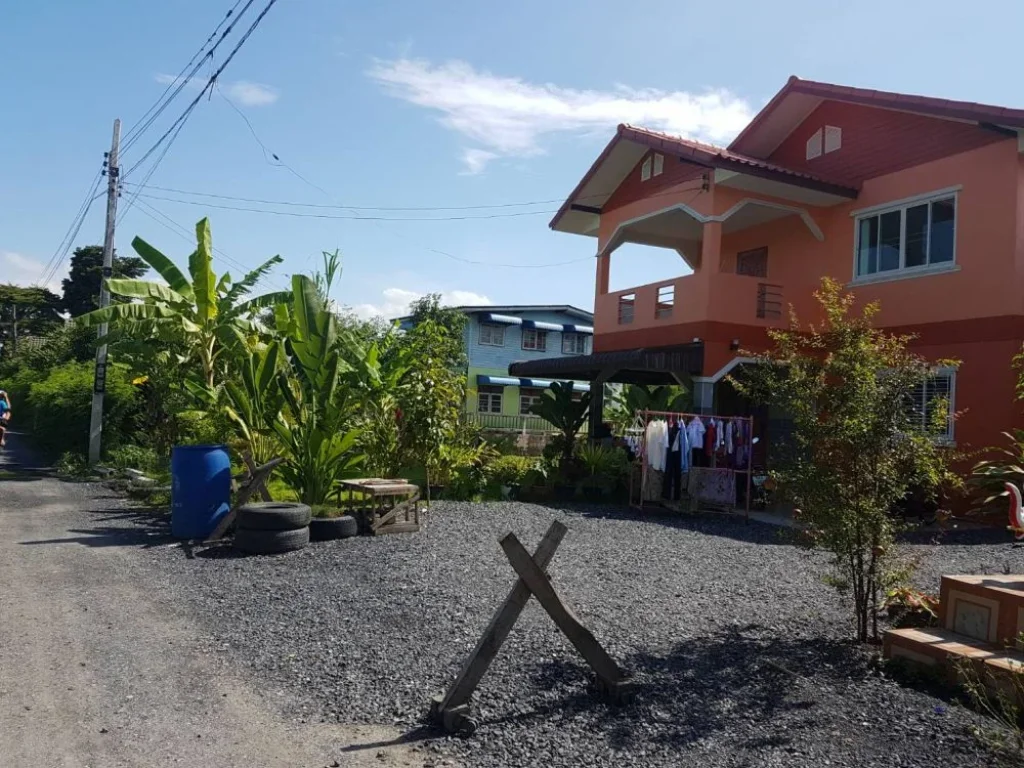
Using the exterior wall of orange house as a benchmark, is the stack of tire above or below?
below

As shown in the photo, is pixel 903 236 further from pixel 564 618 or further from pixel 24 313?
pixel 24 313

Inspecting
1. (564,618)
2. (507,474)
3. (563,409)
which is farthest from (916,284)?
(564,618)

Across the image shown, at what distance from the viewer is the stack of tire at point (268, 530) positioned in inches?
382

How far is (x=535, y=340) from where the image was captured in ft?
148

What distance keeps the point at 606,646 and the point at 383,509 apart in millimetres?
5828

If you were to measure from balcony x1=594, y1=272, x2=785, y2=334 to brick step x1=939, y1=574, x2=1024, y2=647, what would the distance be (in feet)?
34.6

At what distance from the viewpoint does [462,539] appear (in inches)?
426

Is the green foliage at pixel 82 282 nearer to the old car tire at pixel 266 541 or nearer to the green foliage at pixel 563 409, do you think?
the green foliage at pixel 563 409

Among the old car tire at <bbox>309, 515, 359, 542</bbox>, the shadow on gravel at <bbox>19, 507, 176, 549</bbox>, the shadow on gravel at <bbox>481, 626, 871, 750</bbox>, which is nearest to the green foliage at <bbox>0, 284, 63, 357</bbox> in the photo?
the shadow on gravel at <bbox>19, 507, 176, 549</bbox>

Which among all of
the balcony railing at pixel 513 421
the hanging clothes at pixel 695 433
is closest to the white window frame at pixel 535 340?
the balcony railing at pixel 513 421

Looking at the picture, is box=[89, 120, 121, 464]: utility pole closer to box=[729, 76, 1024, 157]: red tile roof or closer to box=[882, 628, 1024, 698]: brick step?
box=[729, 76, 1024, 157]: red tile roof

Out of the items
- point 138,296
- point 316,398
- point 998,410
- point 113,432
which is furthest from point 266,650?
point 113,432

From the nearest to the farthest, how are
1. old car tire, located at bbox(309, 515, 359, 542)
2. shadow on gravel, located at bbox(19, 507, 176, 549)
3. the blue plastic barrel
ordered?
1. shadow on gravel, located at bbox(19, 507, 176, 549)
2. old car tire, located at bbox(309, 515, 359, 542)
3. the blue plastic barrel

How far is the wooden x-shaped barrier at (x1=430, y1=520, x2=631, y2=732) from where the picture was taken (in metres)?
4.69
